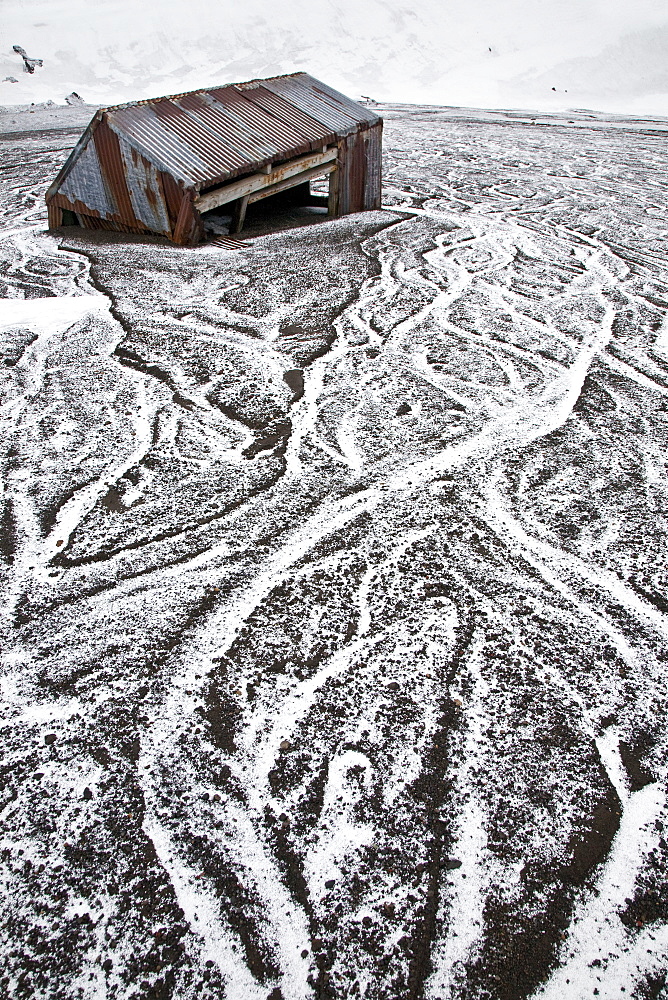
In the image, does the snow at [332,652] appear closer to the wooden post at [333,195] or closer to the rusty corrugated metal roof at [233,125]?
the rusty corrugated metal roof at [233,125]

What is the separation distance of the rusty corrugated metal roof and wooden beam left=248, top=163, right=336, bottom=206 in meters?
0.25

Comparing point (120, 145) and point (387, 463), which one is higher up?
point (120, 145)

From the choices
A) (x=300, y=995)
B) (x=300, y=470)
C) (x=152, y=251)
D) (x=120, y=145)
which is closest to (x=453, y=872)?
(x=300, y=995)

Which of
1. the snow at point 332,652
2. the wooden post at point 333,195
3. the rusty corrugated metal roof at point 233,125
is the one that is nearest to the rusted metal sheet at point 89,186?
the rusty corrugated metal roof at point 233,125

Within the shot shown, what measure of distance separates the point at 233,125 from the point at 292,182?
33.6 inches

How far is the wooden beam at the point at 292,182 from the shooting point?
6562 mm

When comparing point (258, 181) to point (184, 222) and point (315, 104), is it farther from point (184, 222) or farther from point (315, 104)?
point (315, 104)

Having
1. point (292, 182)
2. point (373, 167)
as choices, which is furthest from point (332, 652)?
point (373, 167)

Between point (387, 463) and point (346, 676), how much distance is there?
1.41m

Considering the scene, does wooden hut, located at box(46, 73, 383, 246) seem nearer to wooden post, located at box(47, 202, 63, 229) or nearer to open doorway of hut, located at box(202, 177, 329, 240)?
wooden post, located at box(47, 202, 63, 229)

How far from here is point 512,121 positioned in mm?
14406

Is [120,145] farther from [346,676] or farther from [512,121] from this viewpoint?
[512,121]

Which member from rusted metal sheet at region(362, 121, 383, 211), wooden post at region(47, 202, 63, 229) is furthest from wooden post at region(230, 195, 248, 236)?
wooden post at region(47, 202, 63, 229)

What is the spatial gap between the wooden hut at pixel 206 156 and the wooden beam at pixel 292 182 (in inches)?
0.5
